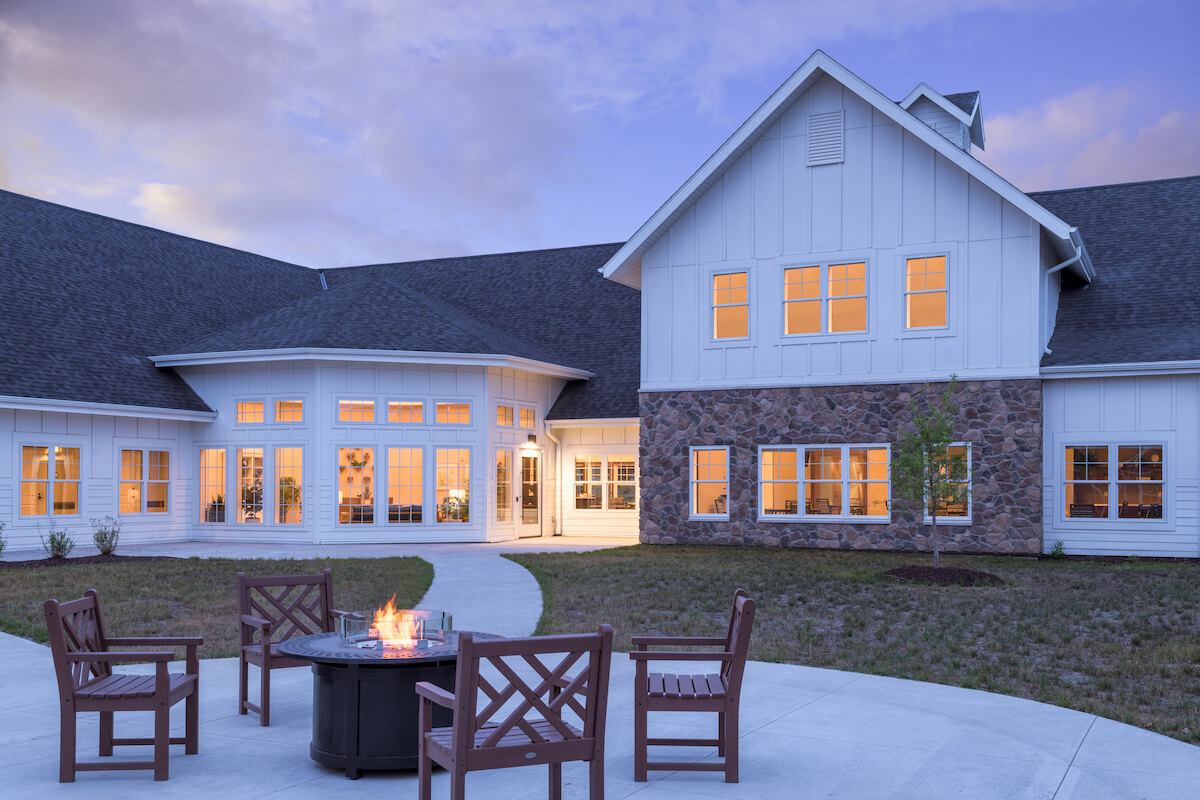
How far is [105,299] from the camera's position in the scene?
1029 inches

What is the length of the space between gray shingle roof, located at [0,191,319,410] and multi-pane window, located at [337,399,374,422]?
341 centimetres

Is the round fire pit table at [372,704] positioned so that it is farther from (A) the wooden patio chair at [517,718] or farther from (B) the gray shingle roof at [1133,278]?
(B) the gray shingle roof at [1133,278]

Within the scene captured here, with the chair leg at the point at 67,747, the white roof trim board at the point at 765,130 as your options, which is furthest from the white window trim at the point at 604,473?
the chair leg at the point at 67,747

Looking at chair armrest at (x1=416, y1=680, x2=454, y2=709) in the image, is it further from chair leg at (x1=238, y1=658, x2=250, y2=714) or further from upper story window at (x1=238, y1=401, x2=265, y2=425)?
upper story window at (x1=238, y1=401, x2=265, y2=425)

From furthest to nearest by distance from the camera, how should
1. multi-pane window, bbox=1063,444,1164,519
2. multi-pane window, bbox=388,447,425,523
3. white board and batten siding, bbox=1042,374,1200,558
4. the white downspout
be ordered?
the white downspout
multi-pane window, bbox=388,447,425,523
multi-pane window, bbox=1063,444,1164,519
white board and batten siding, bbox=1042,374,1200,558

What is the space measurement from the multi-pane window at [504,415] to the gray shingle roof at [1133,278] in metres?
11.6

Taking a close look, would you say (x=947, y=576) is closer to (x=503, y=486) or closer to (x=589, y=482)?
(x=503, y=486)

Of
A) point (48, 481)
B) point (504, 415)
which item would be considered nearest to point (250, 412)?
point (48, 481)

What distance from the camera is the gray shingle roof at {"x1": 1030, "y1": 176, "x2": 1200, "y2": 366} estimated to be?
67.2ft

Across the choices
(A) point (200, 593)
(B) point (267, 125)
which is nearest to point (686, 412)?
(A) point (200, 593)

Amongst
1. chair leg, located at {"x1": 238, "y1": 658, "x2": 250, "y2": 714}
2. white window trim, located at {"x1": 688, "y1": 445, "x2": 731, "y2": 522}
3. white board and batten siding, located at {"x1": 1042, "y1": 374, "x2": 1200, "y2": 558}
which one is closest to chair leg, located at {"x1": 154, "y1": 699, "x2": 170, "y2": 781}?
chair leg, located at {"x1": 238, "y1": 658, "x2": 250, "y2": 714}

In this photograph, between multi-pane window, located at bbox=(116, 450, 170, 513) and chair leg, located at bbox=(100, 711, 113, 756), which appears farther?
multi-pane window, located at bbox=(116, 450, 170, 513)

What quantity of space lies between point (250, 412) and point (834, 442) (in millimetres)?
12798

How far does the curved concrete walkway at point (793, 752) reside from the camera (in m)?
6.12
